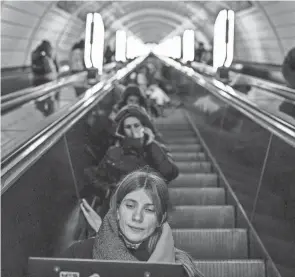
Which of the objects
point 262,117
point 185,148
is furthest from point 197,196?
point 185,148

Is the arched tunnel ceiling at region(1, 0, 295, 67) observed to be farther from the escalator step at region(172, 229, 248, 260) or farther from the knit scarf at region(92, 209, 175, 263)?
the knit scarf at region(92, 209, 175, 263)

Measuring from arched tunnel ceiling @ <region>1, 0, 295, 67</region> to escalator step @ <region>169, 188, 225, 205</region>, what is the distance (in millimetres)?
11380

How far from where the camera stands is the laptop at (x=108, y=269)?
4.42 feet

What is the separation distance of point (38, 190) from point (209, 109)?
14.5 ft

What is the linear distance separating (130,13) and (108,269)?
3038cm

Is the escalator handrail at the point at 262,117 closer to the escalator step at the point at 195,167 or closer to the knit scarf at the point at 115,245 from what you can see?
the escalator step at the point at 195,167

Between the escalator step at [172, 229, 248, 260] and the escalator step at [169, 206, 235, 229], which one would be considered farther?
the escalator step at [169, 206, 235, 229]

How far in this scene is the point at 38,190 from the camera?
8.64 feet

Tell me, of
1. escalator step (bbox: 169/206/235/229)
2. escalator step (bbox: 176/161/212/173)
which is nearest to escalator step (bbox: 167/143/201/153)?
escalator step (bbox: 176/161/212/173)

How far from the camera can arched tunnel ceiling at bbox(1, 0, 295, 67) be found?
16719 millimetres

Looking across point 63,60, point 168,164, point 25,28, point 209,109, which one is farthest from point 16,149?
point 63,60

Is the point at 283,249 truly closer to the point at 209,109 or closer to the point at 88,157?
the point at 88,157

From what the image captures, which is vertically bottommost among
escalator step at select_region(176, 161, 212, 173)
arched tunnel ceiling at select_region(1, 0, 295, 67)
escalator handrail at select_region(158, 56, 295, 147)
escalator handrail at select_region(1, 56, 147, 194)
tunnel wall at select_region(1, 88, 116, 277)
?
escalator step at select_region(176, 161, 212, 173)

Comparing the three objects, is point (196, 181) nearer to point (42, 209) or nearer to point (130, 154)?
point (130, 154)
